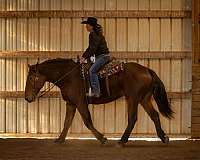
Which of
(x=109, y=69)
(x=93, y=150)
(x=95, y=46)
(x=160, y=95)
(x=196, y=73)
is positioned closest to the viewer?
(x=93, y=150)

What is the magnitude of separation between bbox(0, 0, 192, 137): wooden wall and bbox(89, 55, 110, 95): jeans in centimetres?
162

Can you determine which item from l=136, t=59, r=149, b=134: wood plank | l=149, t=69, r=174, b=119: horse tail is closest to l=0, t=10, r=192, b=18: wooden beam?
l=136, t=59, r=149, b=134: wood plank

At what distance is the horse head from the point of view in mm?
9039

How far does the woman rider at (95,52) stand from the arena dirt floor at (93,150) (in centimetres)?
102

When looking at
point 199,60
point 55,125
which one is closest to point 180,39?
point 199,60

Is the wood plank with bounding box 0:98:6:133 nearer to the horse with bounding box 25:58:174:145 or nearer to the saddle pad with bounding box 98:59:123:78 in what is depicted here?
the horse with bounding box 25:58:174:145

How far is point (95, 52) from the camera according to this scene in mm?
8883

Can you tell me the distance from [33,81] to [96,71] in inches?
42.6

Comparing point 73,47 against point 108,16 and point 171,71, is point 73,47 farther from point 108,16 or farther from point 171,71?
point 171,71

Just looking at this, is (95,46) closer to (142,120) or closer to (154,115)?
(154,115)

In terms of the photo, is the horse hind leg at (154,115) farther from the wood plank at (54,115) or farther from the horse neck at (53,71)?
the wood plank at (54,115)

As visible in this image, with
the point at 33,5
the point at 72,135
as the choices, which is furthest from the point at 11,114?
the point at 33,5

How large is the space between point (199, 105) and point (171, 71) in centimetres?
85

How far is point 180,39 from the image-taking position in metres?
10.5
